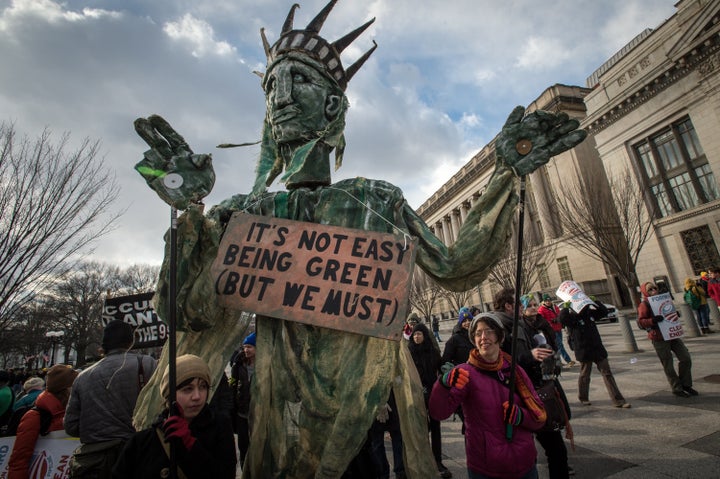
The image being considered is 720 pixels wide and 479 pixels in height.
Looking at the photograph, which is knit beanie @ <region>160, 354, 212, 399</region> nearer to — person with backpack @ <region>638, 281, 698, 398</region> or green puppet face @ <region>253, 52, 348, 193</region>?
green puppet face @ <region>253, 52, 348, 193</region>

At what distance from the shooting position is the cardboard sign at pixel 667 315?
5.73 meters

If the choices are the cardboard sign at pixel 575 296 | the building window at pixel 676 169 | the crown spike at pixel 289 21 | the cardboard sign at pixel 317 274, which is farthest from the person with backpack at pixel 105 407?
the building window at pixel 676 169

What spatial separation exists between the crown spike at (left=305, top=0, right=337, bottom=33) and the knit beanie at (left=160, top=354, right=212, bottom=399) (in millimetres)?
1988

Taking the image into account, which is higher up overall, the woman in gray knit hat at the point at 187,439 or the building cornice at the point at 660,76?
the building cornice at the point at 660,76

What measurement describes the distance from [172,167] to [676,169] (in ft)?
87.1

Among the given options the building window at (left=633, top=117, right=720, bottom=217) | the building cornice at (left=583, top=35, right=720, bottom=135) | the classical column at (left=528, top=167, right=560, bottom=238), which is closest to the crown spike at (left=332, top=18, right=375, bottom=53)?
the building cornice at (left=583, top=35, right=720, bottom=135)

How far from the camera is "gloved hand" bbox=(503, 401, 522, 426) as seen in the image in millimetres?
2238

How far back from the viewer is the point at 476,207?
187 cm

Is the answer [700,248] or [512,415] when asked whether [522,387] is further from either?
[700,248]

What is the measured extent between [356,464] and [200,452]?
659 mm

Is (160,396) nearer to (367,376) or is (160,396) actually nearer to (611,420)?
(367,376)

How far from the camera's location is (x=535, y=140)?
1.82 metres

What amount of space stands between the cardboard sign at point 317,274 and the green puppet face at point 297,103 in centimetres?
58

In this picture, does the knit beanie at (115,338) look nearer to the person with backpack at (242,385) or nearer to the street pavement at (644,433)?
the person with backpack at (242,385)
